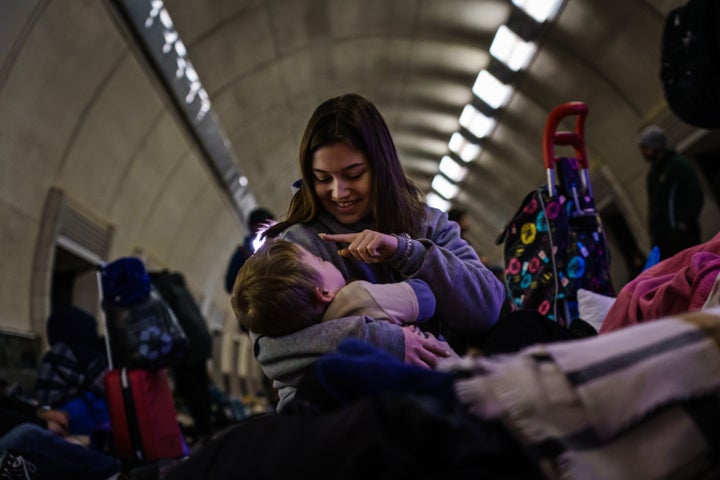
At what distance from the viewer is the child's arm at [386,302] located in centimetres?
234

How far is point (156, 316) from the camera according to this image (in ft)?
17.5

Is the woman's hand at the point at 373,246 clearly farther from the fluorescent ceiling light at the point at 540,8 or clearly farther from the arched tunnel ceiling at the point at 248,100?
the fluorescent ceiling light at the point at 540,8

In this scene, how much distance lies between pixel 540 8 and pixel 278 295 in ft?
31.2

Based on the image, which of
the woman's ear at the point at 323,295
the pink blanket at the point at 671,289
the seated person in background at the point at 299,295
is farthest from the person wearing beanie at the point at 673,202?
the woman's ear at the point at 323,295

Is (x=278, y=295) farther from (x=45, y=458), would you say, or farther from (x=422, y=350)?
→ (x=45, y=458)

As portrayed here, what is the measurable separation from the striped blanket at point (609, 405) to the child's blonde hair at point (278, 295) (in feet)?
3.56

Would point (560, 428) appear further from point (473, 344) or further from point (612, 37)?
point (612, 37)

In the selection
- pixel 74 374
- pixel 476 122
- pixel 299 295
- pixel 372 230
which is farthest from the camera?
pixel 476 122

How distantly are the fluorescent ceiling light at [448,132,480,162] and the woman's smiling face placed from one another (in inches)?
558

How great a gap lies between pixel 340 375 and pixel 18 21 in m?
6.08

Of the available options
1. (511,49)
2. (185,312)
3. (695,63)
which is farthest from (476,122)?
(695,63)

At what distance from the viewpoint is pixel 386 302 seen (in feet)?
7.82

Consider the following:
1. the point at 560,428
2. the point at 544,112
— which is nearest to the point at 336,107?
the point at 560,428

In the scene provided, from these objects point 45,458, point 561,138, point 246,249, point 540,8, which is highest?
point 540,8
